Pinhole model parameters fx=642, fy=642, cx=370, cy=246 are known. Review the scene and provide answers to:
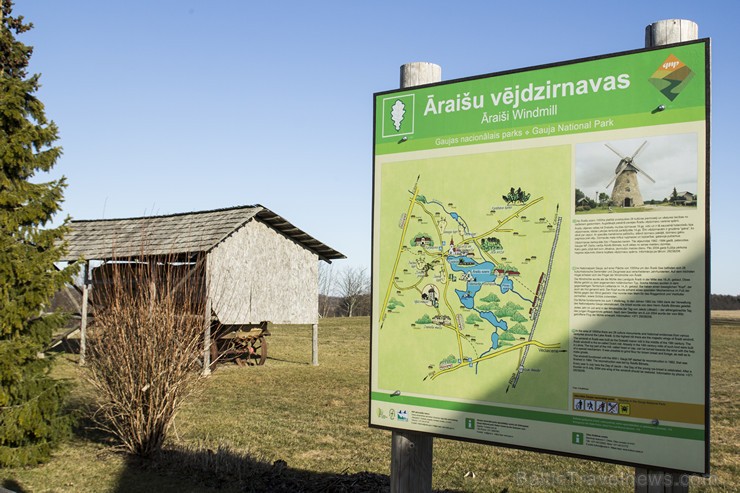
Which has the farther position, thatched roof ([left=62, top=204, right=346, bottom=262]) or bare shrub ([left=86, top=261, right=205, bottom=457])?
thatched roof ([left=62, top=204, right=346, bottom=262])

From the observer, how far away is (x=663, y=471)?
12.4 feet

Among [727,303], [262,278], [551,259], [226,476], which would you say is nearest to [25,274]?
[226,476]

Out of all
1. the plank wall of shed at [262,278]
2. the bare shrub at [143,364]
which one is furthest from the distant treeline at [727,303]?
the bare shrub at [143,364]

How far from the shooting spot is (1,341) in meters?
7.82

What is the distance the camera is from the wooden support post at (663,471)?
12.6 ft

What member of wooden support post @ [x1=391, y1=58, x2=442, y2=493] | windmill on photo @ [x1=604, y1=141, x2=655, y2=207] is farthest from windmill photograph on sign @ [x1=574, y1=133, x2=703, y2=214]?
wooden support post @ [x1=391, y1=58, x2=442, y2=493]

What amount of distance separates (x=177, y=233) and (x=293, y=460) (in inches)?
537

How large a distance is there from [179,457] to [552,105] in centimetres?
626

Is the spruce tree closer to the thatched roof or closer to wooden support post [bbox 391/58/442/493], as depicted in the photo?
wooden support post [bbox 391/58/442/493]

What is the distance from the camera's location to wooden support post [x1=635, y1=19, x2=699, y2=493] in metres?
3.86

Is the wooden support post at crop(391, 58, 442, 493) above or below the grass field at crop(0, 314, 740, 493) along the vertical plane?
above

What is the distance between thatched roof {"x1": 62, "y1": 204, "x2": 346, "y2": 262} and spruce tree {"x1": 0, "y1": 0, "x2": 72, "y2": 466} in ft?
32.5

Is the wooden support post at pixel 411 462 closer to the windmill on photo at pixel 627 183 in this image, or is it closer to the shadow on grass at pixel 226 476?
the shadow on grass at pixel 226 476

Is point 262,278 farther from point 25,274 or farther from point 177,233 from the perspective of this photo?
point 25,274
